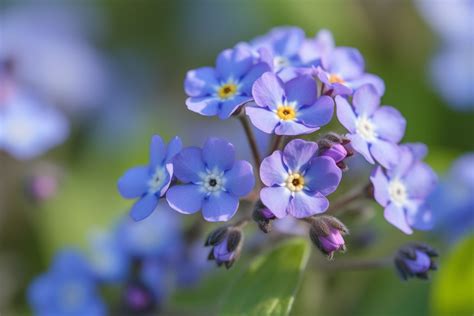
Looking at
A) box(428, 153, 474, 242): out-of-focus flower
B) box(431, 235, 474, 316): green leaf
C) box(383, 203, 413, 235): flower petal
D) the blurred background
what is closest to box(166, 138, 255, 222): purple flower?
box(383, 203, 413, 235): flower petal

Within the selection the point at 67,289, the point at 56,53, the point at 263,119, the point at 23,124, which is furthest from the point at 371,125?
the point at 56,53

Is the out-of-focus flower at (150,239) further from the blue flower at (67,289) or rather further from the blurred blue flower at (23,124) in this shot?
the blurred blue flower at (23,124)

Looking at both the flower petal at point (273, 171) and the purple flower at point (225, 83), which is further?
the purple flower at point (225, 83)

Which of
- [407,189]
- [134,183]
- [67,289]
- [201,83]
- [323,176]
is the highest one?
[201,83]

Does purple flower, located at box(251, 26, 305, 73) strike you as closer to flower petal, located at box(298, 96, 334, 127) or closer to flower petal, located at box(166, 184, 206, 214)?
flower petal, located at box(298, 96, 334, 127)

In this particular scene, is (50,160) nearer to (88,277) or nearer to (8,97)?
(8,97)

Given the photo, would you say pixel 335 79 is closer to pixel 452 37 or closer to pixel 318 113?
pixel 318 113

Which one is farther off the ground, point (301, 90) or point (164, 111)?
point (301, 90)

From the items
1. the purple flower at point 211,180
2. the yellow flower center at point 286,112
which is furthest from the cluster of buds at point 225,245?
the yellow flower center at point 286,112
